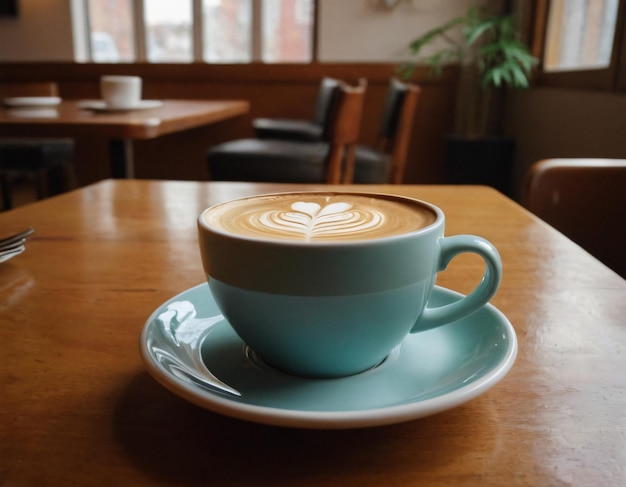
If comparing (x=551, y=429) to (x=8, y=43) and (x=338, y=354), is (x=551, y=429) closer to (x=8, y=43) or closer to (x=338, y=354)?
(x=338, y=354)

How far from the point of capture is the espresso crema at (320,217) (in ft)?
1.04

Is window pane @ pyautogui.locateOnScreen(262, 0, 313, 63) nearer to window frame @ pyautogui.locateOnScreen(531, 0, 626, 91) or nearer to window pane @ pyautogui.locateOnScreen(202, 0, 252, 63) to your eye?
window pane @ pyautogui.locateOnScreen(202, 0, 252, 63)

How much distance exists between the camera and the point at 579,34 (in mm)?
2537

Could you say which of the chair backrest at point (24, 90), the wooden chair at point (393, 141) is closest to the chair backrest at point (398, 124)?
the wooden chair at point (393, 141)

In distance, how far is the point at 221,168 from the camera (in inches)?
92.7

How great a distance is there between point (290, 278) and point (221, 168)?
212 cm

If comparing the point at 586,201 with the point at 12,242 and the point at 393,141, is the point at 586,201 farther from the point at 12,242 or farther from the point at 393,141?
the point at 393,141

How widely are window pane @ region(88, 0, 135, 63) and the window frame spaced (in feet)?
8.02

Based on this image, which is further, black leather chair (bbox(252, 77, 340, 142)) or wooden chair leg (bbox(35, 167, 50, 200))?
wooden chair leg (bbox(35, 167, 50, 200))

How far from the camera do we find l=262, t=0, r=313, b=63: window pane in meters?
3.66

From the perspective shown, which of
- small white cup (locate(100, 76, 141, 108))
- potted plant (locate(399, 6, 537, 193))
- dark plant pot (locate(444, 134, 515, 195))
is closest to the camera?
small white cup (locate(100, 76, 141, 108))

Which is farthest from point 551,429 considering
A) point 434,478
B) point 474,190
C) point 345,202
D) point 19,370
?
point 474,190

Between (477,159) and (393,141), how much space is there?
77 centimetres

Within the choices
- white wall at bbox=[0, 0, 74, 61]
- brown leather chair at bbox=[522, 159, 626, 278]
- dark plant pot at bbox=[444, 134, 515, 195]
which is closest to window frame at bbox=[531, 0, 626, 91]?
dark plant pot at bbox=[444, 134, 515, 195]
